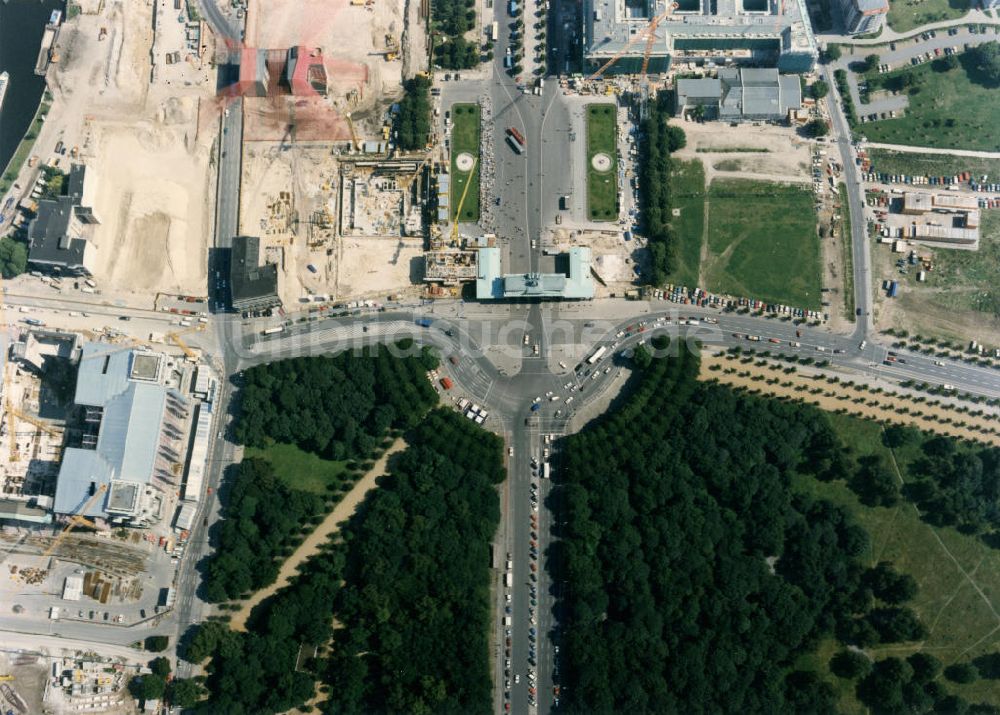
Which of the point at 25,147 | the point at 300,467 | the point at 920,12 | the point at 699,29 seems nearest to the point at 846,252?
the point at 699,29

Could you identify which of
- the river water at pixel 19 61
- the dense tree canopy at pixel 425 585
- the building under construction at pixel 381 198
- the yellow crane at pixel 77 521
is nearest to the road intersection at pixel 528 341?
the dense tree canopy at pixel 425 585

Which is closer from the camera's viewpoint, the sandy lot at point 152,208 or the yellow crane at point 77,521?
the yellow crane at point 77,521

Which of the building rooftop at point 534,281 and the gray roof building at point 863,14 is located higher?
the gray roof building at point 863,14

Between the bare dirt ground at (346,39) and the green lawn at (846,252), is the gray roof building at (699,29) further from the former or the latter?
the bare dirt ground at (346,39)

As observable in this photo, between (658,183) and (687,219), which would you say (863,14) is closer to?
(658,183)

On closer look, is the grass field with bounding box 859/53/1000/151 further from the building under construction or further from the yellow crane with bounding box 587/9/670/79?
the building under construction

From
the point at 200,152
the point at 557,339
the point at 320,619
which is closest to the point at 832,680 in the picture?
the point at 557,339

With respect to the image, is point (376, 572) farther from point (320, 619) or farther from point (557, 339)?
point (557, 339)
